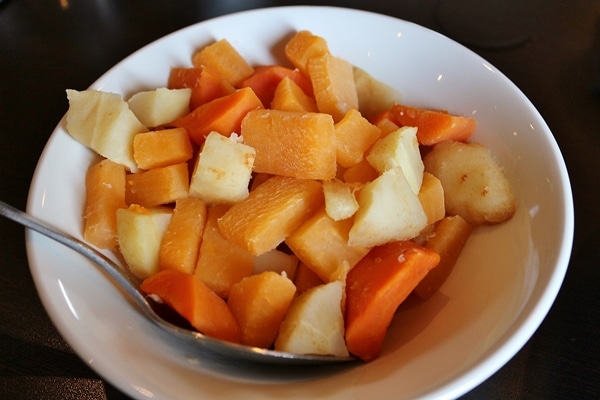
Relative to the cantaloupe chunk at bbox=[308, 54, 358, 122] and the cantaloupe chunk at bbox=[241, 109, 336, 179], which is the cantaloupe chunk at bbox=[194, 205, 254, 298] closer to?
the cantaloupe chunk at bbox=[241, 109, 336, 179]

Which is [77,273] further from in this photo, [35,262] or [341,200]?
[341,200]

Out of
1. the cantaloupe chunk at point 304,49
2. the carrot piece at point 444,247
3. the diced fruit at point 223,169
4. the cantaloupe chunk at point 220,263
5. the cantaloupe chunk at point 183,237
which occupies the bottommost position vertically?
the carrot piece at point 444,247

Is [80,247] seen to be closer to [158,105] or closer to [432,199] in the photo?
[158,105]

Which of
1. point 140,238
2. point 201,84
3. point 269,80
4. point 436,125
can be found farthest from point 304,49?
point 140,238

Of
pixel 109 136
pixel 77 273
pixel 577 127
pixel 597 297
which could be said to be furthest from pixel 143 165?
pixel 577 127

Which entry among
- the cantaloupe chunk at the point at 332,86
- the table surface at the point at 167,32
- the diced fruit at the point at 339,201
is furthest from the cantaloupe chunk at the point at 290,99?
the table surface at the point at 167,32

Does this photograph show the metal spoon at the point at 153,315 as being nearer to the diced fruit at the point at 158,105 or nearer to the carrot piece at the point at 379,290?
the carrot piece at the point at 379,290

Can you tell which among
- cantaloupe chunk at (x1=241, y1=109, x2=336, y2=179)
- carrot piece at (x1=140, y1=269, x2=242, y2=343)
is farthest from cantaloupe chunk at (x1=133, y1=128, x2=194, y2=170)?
carrot piece at (x1=140, y1=269, x2=242, y2=343)
